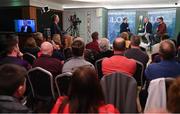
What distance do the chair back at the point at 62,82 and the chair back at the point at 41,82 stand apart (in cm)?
10

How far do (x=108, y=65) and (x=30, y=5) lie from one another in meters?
6.79

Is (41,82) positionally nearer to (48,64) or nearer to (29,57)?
(48,64)

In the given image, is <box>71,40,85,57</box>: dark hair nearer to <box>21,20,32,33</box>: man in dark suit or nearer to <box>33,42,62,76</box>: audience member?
<box>33,42,62,76</box>: audience member

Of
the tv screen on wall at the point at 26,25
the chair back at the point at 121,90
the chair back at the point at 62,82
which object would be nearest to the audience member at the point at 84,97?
the chair back at the point at 121,90

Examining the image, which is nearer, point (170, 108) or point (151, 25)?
point (170, 108)

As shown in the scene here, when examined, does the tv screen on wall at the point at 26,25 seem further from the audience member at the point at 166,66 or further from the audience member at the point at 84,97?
the audience member at the point at 84,97

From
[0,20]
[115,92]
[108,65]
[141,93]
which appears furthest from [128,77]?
[0,20]

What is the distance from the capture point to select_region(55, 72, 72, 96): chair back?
9.44 ft

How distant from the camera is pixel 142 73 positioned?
369cm

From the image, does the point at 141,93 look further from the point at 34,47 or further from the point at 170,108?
the point at 34,47

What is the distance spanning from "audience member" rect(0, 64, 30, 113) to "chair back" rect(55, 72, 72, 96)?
118 cm

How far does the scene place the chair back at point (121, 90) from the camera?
2515 millimetres

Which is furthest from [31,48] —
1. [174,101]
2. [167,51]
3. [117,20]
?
[117,20]

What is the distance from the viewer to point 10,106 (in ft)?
5.04
